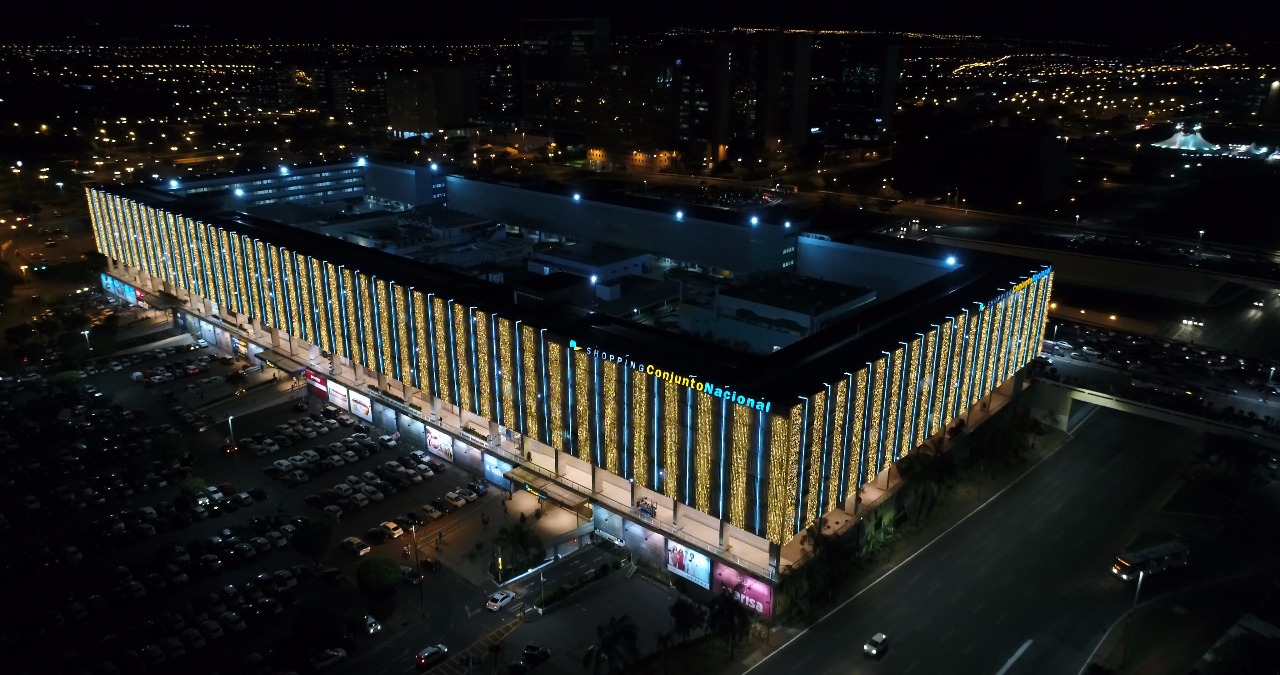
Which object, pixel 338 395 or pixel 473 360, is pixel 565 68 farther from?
pixel 473 360

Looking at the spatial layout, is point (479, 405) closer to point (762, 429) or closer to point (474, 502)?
point (474, 502)

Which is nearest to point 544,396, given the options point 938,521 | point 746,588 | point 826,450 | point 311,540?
point 311,540

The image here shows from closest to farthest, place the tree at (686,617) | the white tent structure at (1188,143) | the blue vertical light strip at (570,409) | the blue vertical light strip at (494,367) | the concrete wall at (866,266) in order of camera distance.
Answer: the tree at (686,617) < the blue vertical light strip at (570,409) < the blue vertical light strip at (494,367) < the concrete wall at (866,266) < the white tent structure at (1188,143)

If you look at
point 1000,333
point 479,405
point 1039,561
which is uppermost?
point 1000,333

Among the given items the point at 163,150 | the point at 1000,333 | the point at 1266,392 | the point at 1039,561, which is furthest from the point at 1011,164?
the point at 163,150

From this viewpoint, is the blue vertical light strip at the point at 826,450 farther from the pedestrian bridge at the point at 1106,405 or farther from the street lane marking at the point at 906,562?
the pedestrian bridge at the point at 1106,405

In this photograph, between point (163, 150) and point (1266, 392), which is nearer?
point (1266, 392)

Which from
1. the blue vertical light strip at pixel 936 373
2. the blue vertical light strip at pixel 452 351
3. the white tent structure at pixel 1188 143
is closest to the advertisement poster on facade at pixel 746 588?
the blue vertical light strip at pixel 936 373
